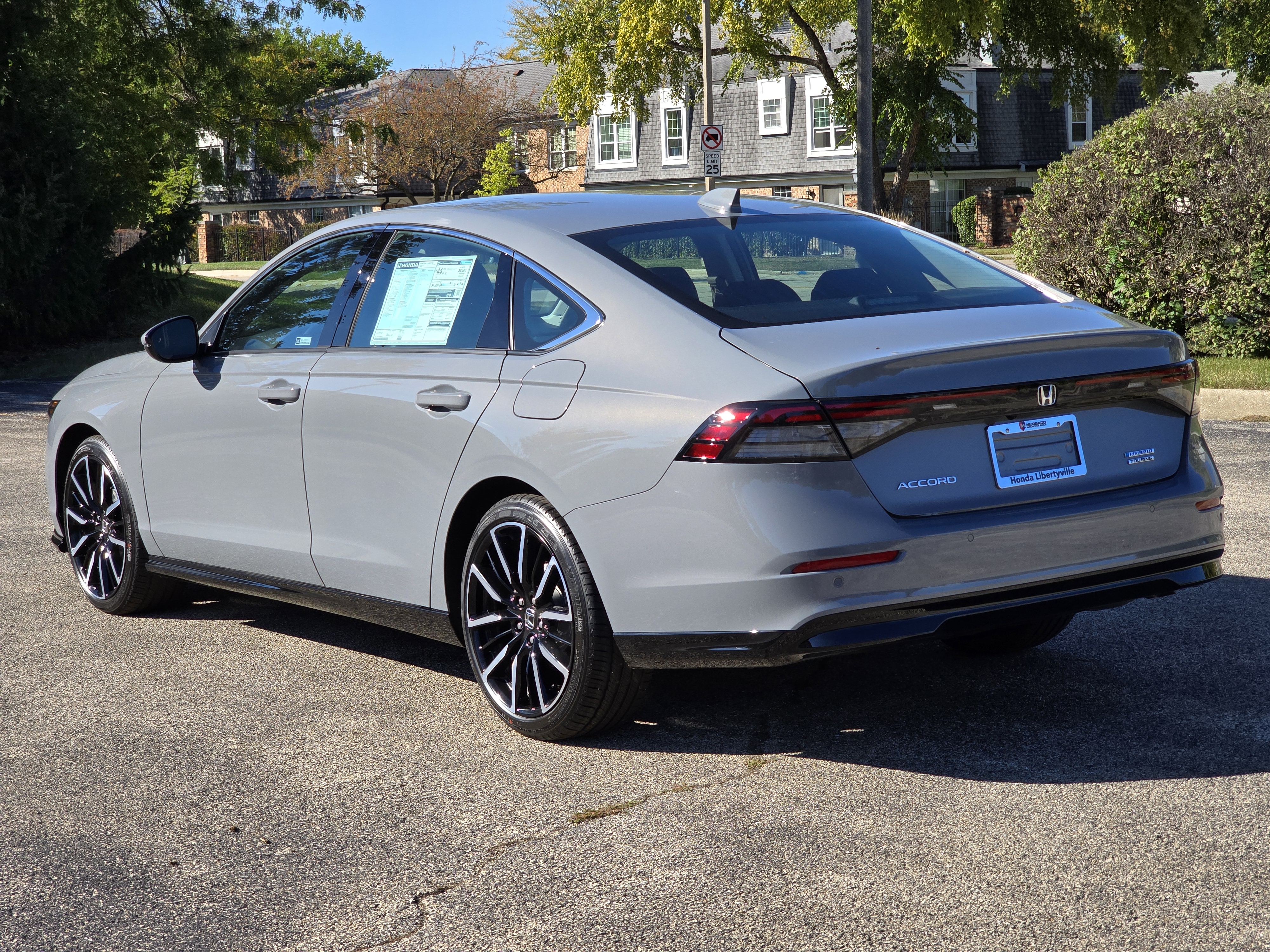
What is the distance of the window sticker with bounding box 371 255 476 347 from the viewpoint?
4.87 meters

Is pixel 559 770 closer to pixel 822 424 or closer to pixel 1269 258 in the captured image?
pixel 822 424

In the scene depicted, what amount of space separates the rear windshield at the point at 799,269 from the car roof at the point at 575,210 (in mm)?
86

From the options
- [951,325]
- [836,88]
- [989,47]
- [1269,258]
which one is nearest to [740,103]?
[836,88]

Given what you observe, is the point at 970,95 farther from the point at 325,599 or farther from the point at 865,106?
the point at 325,599

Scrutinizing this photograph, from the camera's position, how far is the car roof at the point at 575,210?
4.80 meters

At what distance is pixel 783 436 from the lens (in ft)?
12.4

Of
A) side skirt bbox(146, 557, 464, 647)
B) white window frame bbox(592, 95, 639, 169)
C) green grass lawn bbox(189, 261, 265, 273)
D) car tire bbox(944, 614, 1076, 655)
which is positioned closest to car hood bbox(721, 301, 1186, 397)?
car tire bbox(944, 614, 1076, 655)

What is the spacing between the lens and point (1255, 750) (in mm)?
4133

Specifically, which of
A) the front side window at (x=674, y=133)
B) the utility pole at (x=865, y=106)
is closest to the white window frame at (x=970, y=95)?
the front side window at (x=674, y=133)

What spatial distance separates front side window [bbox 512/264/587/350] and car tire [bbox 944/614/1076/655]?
6.09ft

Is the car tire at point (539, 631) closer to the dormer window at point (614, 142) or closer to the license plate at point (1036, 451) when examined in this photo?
the license plate at point (1036, 451)

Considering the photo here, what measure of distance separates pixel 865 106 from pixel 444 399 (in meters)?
23.6

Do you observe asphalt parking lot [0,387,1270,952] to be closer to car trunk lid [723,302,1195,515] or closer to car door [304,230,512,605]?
car door [304,230,512,605]

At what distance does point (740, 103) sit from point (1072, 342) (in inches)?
2143
